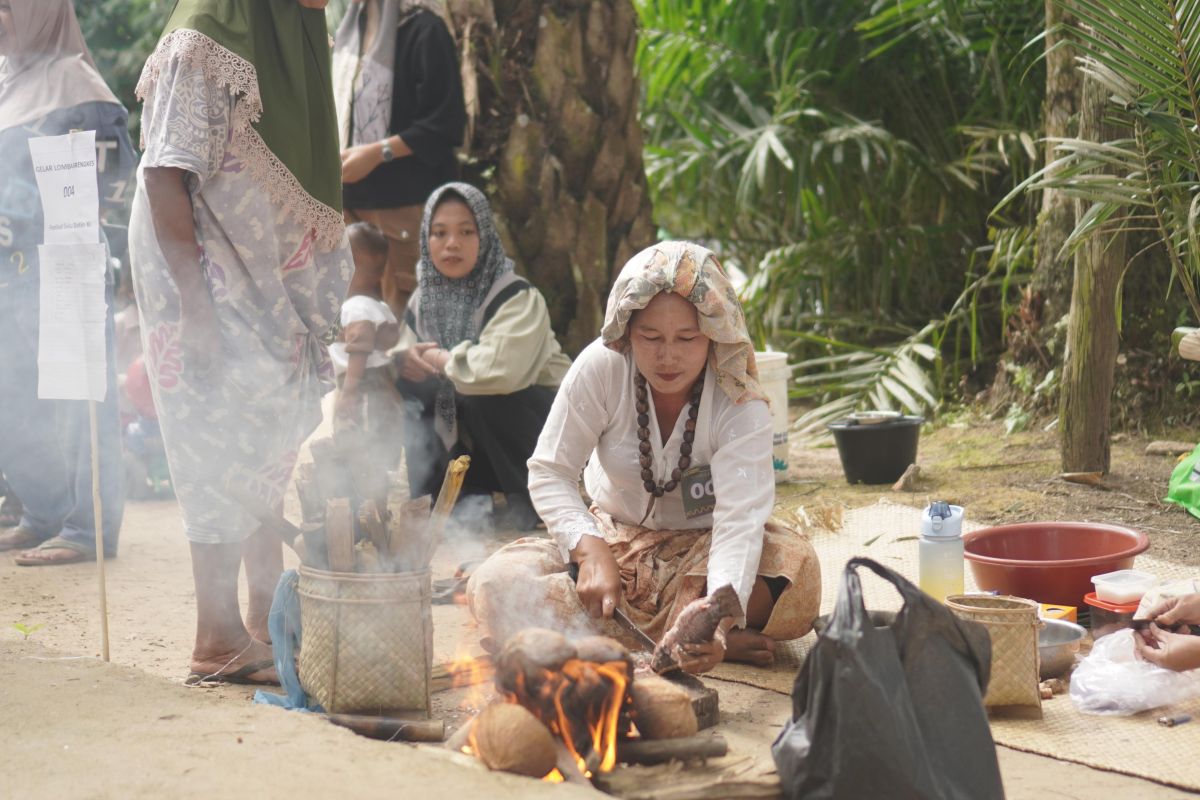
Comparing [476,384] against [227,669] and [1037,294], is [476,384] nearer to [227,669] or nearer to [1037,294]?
[227,669]

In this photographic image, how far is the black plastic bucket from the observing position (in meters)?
6.13

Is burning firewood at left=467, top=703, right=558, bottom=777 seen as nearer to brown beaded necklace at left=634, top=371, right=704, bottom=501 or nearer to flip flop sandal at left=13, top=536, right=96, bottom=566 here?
brown beaded necklace at left=634, top=371, right=704, bottom=501

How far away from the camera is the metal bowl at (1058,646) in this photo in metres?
3.41

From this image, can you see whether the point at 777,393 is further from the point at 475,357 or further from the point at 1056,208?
the point at 1056,208

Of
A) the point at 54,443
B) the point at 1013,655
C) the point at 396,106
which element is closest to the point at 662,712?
the point at 1013,655

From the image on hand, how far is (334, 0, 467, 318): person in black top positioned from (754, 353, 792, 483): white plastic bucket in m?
1.81

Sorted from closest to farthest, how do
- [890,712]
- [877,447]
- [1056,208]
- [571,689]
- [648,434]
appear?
[890,712], [571,689], [648,434], [877,447], [1056,208]

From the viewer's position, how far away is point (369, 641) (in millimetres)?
3088

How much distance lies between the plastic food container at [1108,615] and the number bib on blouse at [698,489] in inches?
44.2

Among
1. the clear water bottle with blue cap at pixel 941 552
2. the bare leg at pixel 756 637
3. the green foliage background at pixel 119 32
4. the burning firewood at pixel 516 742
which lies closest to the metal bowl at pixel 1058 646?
the clear water bottle with blue cap at pixel 941 552

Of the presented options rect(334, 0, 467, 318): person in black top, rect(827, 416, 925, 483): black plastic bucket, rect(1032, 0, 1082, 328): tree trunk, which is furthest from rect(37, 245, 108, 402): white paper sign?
rect(1032, 0, 1082, 328): tree trunk

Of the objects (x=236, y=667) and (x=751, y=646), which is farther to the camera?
(x=751, y=646)

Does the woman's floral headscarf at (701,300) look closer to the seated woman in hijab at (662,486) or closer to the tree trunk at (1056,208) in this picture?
the seated woman in hijab at (662,486)

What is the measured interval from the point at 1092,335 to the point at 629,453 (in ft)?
8.94
